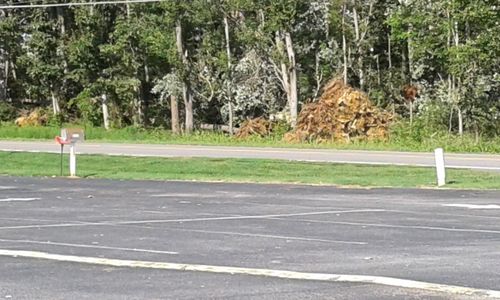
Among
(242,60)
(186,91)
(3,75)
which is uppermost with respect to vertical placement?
(3,75)

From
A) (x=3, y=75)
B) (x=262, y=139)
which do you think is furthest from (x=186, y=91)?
(x=3, y=75)

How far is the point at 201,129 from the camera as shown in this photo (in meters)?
49.4

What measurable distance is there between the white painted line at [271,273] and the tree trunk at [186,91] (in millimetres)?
36330

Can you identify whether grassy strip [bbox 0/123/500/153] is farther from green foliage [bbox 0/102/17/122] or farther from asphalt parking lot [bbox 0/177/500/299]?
asphalt parking lot [bbox 0/177/500/299]

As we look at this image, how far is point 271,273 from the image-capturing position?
30.1 ft

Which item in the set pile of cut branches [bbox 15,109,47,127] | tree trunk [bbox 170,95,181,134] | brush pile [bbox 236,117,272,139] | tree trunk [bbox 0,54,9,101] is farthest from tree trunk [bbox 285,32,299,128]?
tree trunk [bbox 0,54,9,101]

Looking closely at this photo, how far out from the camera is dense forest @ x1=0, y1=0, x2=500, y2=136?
39.8m

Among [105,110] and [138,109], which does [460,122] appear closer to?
[138,109]

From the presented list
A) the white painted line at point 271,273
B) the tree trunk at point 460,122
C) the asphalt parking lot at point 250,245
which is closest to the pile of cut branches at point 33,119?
the tree trunk at point 460,122

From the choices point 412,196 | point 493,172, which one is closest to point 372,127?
point 493,172

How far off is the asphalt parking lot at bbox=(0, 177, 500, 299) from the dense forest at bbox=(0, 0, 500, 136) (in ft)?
Result: 70.6

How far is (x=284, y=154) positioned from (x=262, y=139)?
33.5 ft

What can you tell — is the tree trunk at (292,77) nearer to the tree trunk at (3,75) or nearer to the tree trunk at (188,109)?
the tree trunk at (188,109)

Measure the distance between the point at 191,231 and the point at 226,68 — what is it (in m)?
34.3
